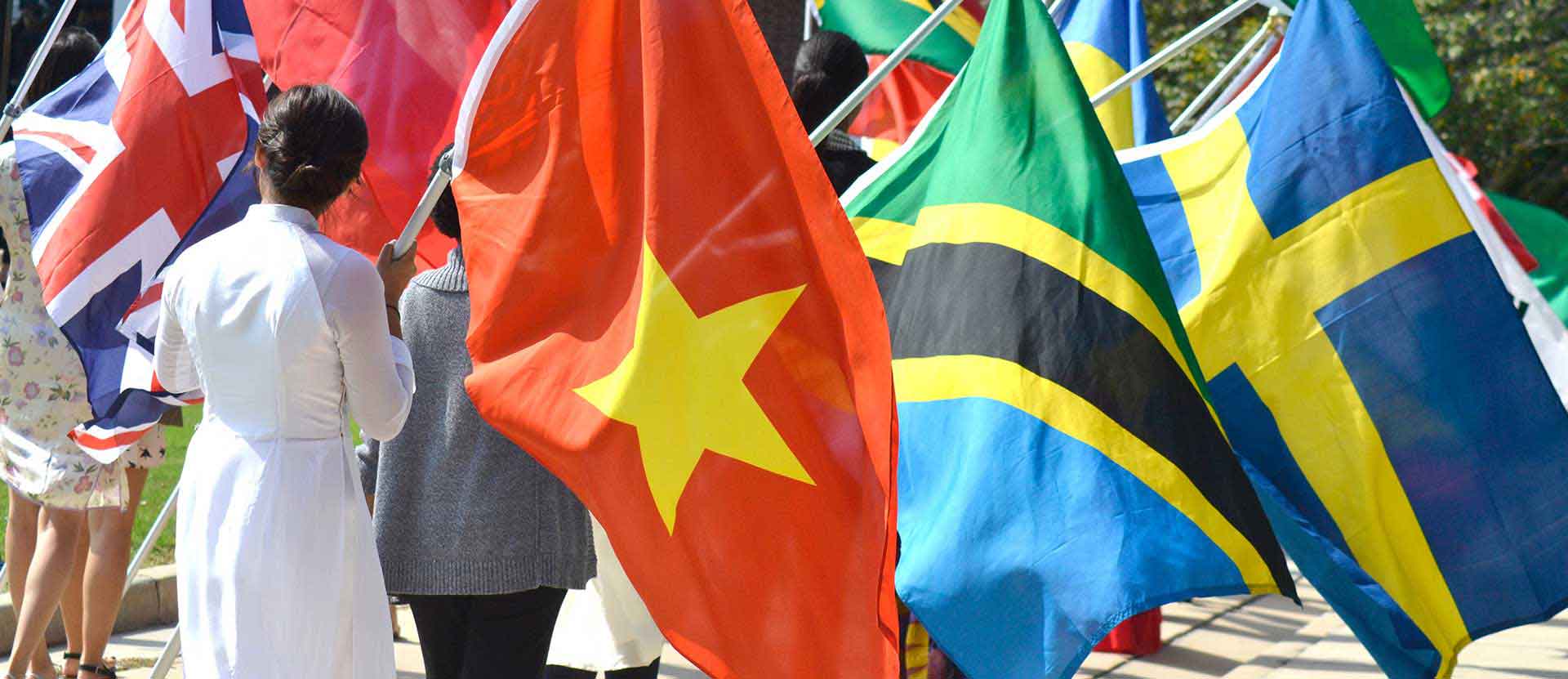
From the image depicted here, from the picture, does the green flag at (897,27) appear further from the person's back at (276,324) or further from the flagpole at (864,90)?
the person's back at (276,324)

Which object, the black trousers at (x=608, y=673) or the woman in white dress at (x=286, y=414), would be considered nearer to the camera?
the woman in white dress at (x=286, y=414)

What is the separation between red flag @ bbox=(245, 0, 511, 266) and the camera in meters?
5.03

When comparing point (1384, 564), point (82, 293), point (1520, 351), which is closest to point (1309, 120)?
point (1520, 351)

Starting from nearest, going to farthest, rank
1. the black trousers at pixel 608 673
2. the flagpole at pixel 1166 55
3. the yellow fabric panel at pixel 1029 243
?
1. the yellow fabric panel at pixel 1029 243
2. the black trousers at pixel 608 673
3. the flagpole at pixel 1166 55

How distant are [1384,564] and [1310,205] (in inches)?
38.4

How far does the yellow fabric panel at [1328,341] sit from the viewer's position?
4.78 m

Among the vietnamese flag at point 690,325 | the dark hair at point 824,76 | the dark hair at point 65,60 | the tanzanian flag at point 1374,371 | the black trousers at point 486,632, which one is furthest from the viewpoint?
the dark hair at point 65,60

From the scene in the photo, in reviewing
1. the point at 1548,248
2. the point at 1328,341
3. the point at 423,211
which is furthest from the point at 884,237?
the point at 1548,248

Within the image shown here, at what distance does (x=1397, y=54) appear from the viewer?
629cm

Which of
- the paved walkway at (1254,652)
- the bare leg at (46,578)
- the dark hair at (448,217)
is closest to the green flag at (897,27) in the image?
the paved walkway at (1254,652)

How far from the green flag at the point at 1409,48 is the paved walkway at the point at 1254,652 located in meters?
2.11

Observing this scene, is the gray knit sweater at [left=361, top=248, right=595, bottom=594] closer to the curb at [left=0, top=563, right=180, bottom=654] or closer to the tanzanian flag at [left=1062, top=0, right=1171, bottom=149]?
the curb at [left=0, top=563, right=180, bottom=654]

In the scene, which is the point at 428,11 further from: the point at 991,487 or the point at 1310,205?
the point at 1310,205

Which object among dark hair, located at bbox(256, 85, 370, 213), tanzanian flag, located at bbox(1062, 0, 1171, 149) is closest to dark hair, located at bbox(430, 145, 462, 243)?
dark hair, located at bbox(256, 85, 370, 213)
